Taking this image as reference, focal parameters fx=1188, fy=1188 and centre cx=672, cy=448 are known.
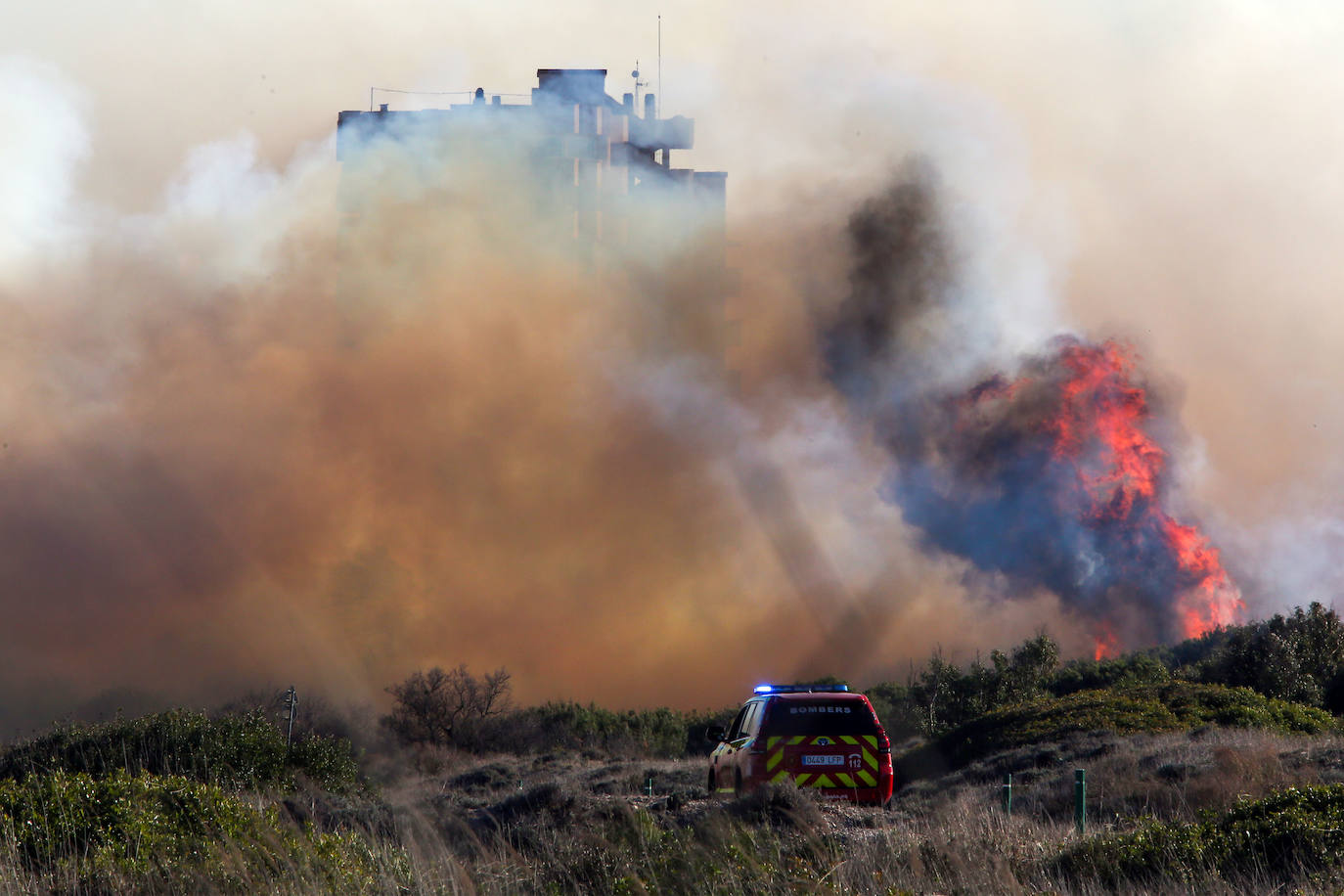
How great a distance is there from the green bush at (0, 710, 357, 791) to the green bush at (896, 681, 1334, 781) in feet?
54.7

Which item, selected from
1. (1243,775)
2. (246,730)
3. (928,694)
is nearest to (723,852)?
(1243,775)

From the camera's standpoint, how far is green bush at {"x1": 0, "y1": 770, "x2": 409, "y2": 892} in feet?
33.5

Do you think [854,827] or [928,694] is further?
[928,694]

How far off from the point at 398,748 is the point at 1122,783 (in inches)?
1499

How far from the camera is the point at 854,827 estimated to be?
13.4m

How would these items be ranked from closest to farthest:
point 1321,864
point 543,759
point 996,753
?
Result: point 1321,864 → point 996,753 → point 543,759

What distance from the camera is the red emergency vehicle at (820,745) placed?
15672mm

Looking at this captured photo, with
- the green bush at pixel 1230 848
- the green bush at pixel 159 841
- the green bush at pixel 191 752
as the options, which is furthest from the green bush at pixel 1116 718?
the green bush at pixel 159 841

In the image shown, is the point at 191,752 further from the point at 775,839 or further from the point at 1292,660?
the point at 1292,660

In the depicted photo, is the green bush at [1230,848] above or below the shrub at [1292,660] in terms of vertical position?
below

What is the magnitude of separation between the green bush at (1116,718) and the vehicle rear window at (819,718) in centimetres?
1613

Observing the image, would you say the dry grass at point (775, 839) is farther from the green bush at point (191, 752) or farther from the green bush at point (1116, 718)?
the green bush at point (1116, 718)

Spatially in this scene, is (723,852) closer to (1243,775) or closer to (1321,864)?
(1321,864)

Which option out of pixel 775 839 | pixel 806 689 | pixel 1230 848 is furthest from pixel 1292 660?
pixel 775 839
